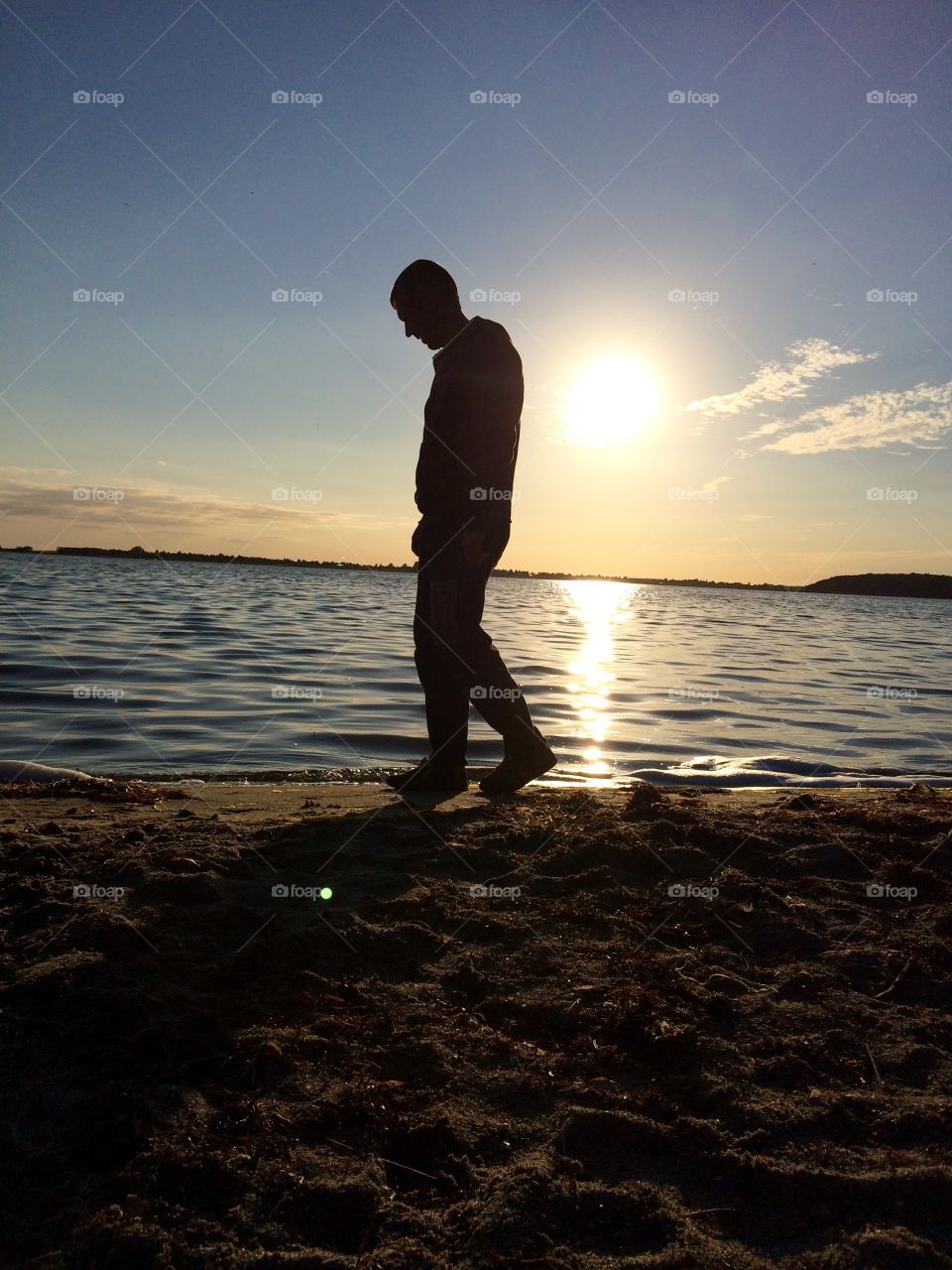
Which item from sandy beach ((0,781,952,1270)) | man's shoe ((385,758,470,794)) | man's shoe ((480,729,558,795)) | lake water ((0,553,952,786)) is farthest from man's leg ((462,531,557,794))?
sandy beach ((0,781,952,1270))

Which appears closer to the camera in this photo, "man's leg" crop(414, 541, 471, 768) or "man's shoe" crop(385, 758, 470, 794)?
"man's leg" crop(414, 541, 471, 768)

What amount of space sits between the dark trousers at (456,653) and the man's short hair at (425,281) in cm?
122

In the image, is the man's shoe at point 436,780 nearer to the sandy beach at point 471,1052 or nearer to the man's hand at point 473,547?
the man's hand at point 473,547

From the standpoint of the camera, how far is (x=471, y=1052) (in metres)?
2.01

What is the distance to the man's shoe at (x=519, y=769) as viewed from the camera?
4.96m

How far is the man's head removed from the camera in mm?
4754

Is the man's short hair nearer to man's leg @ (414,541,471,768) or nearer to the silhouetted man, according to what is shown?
the silhouetted man

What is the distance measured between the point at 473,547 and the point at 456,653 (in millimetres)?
574

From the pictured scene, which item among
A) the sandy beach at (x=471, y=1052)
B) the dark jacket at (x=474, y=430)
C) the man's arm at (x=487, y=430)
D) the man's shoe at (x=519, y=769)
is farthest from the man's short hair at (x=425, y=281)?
the sandy beach at (x=471, y=1052)

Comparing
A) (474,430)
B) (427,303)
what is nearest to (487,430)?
(474,430)

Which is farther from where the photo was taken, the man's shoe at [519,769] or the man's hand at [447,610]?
the man's shoe at [519,769]

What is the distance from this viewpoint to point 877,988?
2.42 metres

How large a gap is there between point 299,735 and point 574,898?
455cm

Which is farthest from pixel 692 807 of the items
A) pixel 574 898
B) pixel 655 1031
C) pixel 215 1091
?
pixel 215 1091
